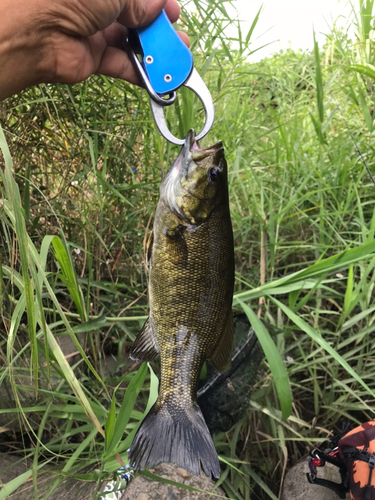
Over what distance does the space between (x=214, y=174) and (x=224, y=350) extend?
60cm

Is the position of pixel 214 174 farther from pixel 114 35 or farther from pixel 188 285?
pixel 114 35

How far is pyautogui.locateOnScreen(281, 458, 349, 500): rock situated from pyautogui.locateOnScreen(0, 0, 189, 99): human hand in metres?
1.96

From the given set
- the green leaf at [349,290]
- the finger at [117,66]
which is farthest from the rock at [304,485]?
the finger at [117,66]

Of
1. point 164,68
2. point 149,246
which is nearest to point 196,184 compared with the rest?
point 149,246

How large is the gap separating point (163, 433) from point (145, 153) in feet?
4.37

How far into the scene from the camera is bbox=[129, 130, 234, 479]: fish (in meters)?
1.18

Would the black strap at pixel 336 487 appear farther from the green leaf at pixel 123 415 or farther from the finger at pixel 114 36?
the finger at pixel 114 36

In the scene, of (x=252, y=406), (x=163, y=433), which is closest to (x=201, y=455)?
(x=163, y=433)

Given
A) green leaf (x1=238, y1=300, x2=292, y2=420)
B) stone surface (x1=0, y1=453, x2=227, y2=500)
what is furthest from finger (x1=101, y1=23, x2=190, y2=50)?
stone surface (x1=0, y1=453, x2=227, y2=500)

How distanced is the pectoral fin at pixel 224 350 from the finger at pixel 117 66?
1.12 m

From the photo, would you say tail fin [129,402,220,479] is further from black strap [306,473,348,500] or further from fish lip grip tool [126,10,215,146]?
fish lip grip tool [126,10,215,146]

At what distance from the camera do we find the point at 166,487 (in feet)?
4.98

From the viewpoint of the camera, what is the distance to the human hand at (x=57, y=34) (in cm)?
124

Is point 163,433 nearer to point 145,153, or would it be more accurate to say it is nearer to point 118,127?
point 145,153
